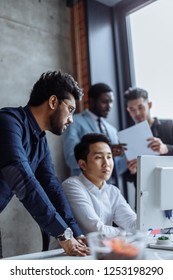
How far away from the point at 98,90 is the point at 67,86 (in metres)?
1.00

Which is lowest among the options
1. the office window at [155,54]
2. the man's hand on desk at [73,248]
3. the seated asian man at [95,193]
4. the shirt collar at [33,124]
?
the man's hand on desk at [73,248]

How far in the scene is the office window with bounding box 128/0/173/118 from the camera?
2867mm

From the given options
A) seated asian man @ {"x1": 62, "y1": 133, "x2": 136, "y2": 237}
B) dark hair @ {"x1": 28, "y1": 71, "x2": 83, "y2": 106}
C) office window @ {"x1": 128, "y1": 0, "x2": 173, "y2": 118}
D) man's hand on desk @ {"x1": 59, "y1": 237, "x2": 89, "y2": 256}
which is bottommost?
man's hand on desk @ {"x1": 59, "y1": 237, "x2": 89, "y2": 256}

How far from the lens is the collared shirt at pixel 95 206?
175 centimetres

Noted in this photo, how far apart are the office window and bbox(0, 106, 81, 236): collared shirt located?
1467 millimetres

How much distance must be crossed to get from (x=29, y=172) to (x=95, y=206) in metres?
0.74

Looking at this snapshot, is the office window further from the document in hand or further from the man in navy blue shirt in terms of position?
the man in navy blue shirt

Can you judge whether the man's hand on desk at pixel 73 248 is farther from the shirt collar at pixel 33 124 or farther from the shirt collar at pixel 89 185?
the shirt collar at pixel 89 185

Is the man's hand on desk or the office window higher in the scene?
the office window

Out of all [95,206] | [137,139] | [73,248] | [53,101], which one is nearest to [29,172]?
[73,248]

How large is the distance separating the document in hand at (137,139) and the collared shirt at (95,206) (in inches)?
13.8

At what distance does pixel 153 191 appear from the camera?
137 centimetres

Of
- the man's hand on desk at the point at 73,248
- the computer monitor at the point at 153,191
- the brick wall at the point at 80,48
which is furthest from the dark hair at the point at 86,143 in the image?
the brick wall at the point at 80,48

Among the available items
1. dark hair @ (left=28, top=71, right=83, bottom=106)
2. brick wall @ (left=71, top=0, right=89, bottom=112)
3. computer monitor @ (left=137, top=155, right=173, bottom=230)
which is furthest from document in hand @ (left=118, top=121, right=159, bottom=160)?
brick wall @ (left=71, top=0, right=89, bottom=112)
